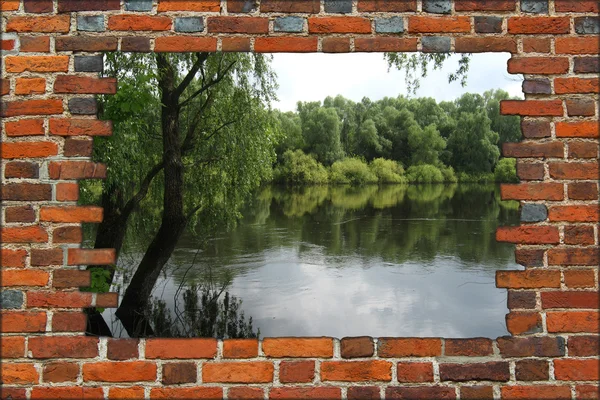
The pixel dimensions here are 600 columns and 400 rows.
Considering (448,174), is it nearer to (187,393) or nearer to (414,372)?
(414,372)

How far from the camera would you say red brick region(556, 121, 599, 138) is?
2.08 metres

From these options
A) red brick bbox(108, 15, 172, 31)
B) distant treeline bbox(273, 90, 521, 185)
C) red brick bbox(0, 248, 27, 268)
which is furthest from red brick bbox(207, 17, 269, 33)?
distant treeline bbox(273, 90, 521, 185)

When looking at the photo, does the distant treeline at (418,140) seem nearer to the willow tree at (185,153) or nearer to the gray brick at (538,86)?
the willow tree at (185,153)

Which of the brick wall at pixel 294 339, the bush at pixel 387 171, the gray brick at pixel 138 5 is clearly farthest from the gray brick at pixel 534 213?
the bush at pixel 387 171

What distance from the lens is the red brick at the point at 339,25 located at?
210 centimetres

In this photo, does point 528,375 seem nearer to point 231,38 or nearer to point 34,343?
point 231,38

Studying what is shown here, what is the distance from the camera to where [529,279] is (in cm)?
209

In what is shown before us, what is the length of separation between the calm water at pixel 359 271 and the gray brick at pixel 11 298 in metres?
4.81

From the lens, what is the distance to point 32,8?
6.83ft

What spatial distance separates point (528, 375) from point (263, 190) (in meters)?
28.6

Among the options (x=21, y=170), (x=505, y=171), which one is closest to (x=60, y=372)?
(x=21, y=170)

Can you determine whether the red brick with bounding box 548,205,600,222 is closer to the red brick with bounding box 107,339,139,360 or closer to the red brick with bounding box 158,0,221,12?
the red brick with bounding box 158,0,221,12

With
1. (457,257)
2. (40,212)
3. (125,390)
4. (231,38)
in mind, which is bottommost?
(457,257)

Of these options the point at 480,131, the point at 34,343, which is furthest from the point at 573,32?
the point at 480,131
